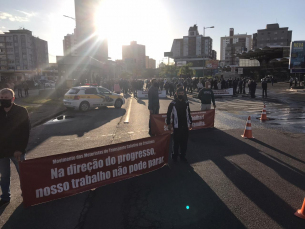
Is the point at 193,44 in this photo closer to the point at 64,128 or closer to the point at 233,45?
the point at 233,45

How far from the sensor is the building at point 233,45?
146 meters

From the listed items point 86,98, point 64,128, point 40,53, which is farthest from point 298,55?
point 40,53

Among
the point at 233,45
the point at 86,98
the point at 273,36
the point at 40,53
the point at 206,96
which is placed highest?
the point at 233,45

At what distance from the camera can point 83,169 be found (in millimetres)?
4352

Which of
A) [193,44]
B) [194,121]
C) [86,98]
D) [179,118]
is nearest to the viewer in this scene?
[179,118]

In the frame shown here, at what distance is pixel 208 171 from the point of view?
541 centimetres

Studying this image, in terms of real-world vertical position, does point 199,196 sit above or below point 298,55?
below

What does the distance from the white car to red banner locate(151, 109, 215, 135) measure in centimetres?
811

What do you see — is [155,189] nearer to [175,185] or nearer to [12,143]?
[175,185]

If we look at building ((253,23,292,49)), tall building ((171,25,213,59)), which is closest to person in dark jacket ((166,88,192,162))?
building ((253,23,292,49))

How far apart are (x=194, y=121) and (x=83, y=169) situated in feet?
20.0

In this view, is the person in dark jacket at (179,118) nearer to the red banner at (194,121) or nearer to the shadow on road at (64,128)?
the red banner at (194,121)

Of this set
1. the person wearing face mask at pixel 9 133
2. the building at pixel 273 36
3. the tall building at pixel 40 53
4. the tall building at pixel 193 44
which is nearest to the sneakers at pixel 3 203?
the person wearing face mask at pixel 9 133

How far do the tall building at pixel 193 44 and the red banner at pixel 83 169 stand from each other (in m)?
159
